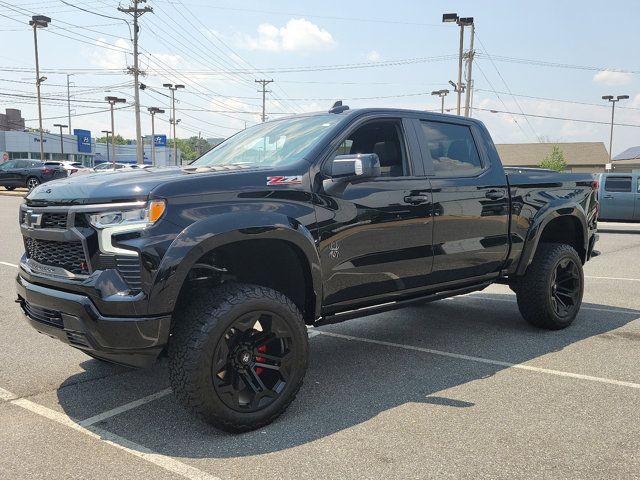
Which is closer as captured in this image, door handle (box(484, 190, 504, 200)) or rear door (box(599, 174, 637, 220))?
door handle (box(484, 190, 504, 200))

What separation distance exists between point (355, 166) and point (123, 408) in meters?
2.19

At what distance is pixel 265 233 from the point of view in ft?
11.5

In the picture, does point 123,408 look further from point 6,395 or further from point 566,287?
point 566,287

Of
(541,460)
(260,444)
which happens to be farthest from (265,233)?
(541,460)

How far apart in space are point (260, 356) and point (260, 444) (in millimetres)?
517

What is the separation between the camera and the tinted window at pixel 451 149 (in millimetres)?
4773

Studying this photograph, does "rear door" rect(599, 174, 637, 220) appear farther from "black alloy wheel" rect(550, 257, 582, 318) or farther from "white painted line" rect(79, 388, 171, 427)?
"white painted line" rect(79, 388, 171, 427)

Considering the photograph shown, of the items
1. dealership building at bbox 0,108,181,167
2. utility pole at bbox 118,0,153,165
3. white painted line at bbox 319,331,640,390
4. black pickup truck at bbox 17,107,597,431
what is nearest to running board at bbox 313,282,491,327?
black pickup truck at bbox 17,107,597,431

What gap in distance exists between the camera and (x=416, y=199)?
4402 millimetres

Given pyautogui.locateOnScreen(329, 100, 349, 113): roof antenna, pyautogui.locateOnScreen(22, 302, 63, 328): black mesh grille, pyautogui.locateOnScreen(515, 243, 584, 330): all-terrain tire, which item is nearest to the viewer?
pyautogui.locateOnScreen(22, 302, 63, 328): black mesh grille

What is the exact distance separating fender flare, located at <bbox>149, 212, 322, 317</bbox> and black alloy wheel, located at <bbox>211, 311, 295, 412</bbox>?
1.38 ft

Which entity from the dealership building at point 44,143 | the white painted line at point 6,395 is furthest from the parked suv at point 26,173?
the dealership building at point 44,143

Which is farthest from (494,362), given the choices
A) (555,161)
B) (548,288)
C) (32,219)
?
(555,161)

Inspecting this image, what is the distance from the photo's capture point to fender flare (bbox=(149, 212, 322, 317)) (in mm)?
3150
